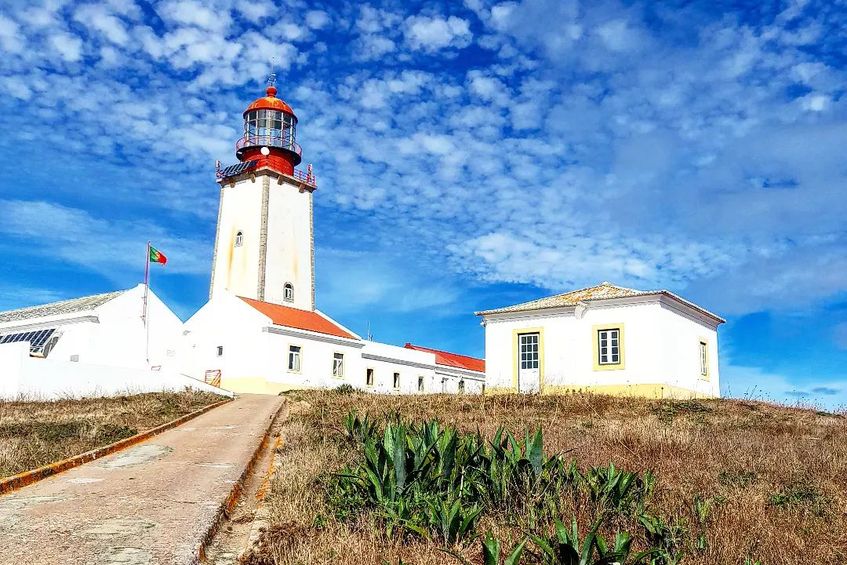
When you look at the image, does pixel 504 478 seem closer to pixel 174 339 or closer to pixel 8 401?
pixel 8 401

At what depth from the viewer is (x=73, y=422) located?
14.1 m

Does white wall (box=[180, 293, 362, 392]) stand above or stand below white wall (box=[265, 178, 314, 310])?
below

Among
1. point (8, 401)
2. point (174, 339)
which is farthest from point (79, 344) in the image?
point (8, 401)

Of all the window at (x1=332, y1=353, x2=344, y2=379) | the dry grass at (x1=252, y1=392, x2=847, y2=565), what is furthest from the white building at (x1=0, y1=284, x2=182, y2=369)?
the dry grass at (x1=252, y1=392, x2=847, y2=565)

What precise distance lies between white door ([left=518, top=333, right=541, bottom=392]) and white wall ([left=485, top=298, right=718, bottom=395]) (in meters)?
0.22

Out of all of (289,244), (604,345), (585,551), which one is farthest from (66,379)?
(585,551)

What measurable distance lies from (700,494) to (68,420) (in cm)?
1255

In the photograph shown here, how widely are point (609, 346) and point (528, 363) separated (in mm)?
2604

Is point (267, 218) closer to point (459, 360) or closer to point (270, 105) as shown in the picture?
point (270, 105)

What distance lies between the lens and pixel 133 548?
4.90 metres

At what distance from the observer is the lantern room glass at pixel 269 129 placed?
121ft

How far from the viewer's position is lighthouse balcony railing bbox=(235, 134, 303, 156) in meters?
36.9

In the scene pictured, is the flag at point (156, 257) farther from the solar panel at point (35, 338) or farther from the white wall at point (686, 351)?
the white wall at point (686, 351)

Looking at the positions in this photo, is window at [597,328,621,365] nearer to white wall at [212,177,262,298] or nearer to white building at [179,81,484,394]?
white building at [179,81,484,394]
